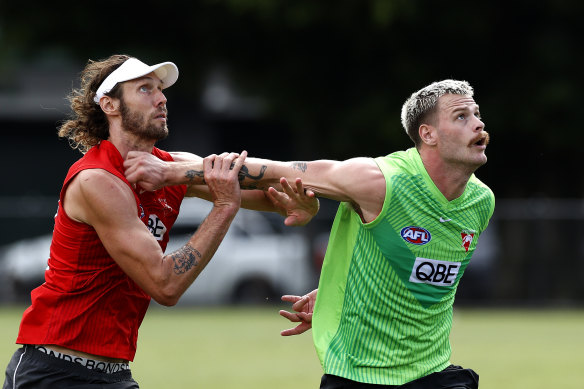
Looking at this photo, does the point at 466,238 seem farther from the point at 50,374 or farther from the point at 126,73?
the point at 50,374

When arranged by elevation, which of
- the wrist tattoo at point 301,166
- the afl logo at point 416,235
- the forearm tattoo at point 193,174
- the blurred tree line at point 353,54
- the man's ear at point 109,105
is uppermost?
the blurred tree line at point 353,54

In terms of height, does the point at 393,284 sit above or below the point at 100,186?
below

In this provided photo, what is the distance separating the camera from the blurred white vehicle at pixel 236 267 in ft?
65.1

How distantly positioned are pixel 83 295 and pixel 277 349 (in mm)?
8968

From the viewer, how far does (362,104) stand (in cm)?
1973

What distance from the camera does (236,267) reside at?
19.9m

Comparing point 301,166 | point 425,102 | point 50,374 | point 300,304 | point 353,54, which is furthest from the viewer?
point 353,54

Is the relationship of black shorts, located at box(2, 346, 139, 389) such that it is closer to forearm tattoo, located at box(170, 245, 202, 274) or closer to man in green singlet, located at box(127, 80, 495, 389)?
forearm tattoo, located at box(170, 245, 202, 274)

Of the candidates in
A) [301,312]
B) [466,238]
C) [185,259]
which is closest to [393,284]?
[466,238]

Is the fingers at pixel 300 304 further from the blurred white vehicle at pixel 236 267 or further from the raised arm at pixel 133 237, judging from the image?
the blurred white vehicle at pixel 236 267

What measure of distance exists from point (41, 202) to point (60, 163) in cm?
1113

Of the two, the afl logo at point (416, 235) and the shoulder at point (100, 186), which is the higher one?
the shoulder at point (100, 186)

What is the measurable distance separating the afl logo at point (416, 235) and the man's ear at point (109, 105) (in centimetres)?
160

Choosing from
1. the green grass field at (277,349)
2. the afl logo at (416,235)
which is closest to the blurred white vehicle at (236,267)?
the green grass field at (277,349)
